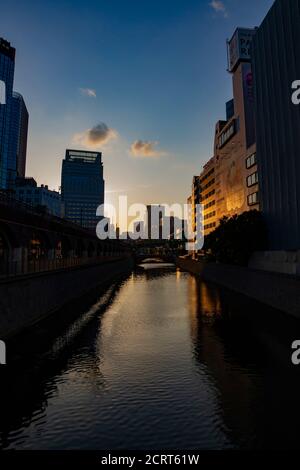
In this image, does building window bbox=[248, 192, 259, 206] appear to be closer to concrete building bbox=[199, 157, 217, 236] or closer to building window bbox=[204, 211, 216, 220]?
concrete building bbox=[199, 157, 217, 236]

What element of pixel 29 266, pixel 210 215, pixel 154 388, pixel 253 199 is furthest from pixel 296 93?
pixel 210 215

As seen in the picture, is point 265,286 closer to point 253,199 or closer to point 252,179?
point 253,199

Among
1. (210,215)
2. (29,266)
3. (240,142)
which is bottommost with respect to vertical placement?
(29,266)

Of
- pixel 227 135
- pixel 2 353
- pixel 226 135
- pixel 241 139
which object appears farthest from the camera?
pixel 226 135

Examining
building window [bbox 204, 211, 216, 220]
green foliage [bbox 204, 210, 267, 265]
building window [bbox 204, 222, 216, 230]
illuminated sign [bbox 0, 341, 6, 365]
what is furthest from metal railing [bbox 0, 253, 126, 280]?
building window [bbox 204, 211, 216, 220]

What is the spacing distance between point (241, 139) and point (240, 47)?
982 inches

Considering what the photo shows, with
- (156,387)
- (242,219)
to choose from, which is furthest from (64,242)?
(156,387)

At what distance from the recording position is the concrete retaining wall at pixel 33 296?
20797 mm

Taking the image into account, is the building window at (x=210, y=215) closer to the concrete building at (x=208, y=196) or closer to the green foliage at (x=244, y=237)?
the concrete building at (x=208, y=196)

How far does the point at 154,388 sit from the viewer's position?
13672 mm

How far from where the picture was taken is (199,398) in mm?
12555

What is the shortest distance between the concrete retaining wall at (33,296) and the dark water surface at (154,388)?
1.85m

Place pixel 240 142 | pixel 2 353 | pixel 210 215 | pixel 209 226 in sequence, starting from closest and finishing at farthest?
1. pixel 2 353
2. pixel 240 142
3. pixel 210 215
4. pixel 209 226

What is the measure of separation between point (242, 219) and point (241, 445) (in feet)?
138
